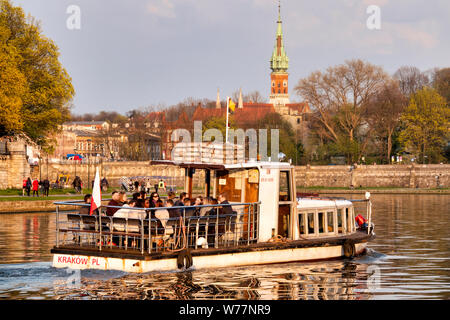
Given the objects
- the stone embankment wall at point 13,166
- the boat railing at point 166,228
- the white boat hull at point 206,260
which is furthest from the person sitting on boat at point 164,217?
the stone embankment wall at point 13,166

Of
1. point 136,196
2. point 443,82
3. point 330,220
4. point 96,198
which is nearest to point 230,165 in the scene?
point 136,196

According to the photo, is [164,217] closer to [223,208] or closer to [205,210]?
[205,210]

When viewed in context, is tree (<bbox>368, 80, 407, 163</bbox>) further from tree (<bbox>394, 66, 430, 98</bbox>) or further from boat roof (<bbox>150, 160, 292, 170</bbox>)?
boat roof (<bbox>150, 160, 292, 170</bbox>)

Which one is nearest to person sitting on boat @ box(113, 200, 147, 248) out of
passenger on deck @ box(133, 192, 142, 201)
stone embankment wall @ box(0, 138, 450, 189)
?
passenger on deck @ box(133, 192, 142, 201)

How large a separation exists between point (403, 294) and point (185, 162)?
799cm

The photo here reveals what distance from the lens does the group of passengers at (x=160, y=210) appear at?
69.9 feet

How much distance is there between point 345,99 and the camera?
116938 mm

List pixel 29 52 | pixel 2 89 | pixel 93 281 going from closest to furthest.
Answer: pixel 93 281 < pixel 2 89 < pixel 29 52

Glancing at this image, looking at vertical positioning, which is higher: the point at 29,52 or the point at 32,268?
the point at 29,52

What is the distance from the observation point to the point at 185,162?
949 inches

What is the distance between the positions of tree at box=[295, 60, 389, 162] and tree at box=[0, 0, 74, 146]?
58.3m
